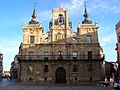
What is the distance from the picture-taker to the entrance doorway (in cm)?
4281

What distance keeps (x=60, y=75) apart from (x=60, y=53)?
4.71 metres

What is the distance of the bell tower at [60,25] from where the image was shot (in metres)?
44.7

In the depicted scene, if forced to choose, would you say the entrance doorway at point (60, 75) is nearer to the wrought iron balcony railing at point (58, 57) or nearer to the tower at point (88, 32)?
the wrought iron balcony railing at point (58, 57)

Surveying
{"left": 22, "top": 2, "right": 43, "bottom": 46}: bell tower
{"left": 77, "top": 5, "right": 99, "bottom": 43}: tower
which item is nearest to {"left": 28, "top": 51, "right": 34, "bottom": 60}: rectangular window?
{"left": 22, "top": 2, "right": 43, "bottom": 46}: bell tower

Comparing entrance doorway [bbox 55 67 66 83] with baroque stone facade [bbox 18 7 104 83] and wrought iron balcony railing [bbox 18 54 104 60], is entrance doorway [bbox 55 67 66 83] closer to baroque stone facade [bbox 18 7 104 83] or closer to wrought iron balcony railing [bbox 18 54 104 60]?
baroque stone facade [bbox 18 7 104 83]

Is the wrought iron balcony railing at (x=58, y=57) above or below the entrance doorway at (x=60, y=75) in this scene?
above

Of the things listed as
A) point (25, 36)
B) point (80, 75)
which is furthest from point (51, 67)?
point (25, 36)

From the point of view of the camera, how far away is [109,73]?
186 feet

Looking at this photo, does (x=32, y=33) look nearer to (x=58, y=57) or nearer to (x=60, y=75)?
(x=58, y=57)

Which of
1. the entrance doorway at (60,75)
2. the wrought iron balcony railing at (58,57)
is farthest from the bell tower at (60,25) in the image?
the entrance doorway at (60,75)

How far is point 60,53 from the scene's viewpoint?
4388cm

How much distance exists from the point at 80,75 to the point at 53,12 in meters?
15.5

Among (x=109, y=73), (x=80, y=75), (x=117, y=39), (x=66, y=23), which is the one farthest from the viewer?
(x=109, y=73)

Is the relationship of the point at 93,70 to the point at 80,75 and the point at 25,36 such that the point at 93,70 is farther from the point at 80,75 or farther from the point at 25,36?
the point at 25,36
